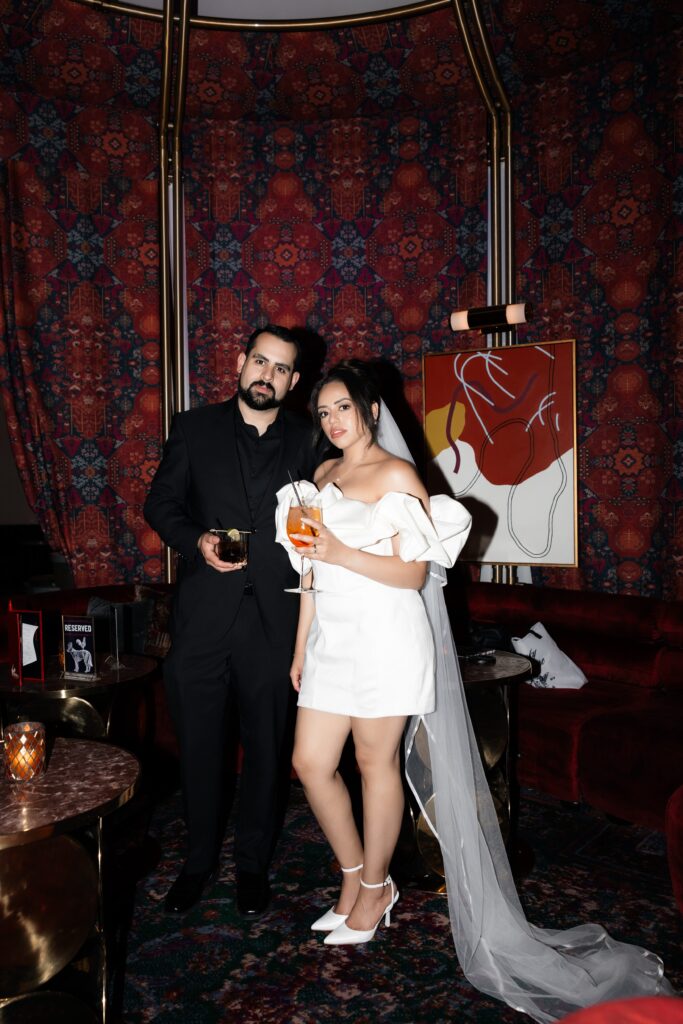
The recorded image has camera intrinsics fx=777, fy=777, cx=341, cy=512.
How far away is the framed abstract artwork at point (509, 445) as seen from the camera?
430 cm

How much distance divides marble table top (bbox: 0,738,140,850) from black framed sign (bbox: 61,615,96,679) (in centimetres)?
87

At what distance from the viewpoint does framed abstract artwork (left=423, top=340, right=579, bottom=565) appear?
14.1ft

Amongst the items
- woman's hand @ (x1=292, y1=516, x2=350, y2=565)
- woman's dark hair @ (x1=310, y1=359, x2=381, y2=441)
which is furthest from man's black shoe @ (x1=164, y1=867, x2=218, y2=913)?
woman's dark hair @ (x1=310, y1=359, x2=381, y2=441)

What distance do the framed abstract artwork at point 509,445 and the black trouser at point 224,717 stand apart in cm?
214

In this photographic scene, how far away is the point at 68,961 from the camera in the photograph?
1.90 metres

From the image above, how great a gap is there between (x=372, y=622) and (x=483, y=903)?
2.95 ft

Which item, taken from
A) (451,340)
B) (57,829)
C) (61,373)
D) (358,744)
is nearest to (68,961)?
(57,829)

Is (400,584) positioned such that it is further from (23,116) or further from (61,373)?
(23,116)

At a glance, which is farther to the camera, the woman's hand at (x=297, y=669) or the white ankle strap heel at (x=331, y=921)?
the woman's hand at (x=297, y=669)

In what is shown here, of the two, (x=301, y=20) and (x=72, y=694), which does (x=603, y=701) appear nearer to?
(x=72, y=694)

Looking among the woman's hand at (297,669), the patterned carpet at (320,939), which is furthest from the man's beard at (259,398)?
the patterned carpet at (320,939)

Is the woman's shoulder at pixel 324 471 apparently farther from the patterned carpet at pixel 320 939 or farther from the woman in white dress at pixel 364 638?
the patterned carpet at pixel 320 939

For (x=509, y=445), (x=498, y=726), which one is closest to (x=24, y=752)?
(x=498, y=726)

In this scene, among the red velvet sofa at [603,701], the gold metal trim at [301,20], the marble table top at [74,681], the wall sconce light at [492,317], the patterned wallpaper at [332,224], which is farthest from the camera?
the wall sconce light at [492,317]
